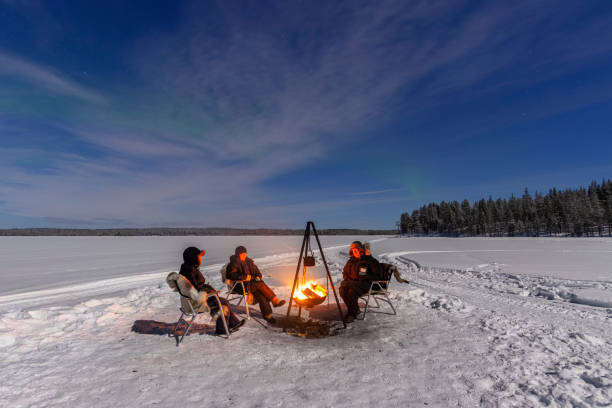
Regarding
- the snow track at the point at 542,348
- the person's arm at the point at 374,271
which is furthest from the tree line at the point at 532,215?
the person's arm at the point at 374,271

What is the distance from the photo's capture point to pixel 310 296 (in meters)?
6.47

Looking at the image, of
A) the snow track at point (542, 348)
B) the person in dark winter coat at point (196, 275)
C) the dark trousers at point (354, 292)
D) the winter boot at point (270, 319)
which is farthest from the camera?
the dark trousers at point (354, 292)

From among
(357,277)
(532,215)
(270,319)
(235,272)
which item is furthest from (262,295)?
(532,215)

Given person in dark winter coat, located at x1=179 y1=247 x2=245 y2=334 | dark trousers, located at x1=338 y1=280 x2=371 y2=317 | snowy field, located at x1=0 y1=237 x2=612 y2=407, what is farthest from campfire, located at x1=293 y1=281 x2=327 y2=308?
person in dark winter coat, located at x1=179 y1=247 x2=245 y2=334

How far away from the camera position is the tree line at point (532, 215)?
6309 cm

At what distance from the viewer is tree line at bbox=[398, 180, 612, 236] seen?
207 ft

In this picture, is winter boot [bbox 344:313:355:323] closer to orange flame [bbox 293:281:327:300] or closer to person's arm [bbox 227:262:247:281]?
orange flame [bbox 293:281:327:300]

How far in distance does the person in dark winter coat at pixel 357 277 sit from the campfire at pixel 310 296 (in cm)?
52

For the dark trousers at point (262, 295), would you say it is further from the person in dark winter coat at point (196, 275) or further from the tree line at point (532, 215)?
the tree line at point (532, 215)

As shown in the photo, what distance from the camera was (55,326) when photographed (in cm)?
575

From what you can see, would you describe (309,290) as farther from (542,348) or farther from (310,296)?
(542,348)

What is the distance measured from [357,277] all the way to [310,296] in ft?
3.79

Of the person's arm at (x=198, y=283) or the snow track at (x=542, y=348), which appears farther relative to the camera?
the person's arm at (x=198, y=283)

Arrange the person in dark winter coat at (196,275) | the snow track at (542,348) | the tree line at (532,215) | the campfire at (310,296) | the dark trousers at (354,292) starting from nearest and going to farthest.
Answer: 1. the snow track at (542,348)
2. the person in dark winter coat at (196,275)
3. the campfire at (310,296)
4. the dark trousers at (354,292)
5. the tree line at (532,215)
